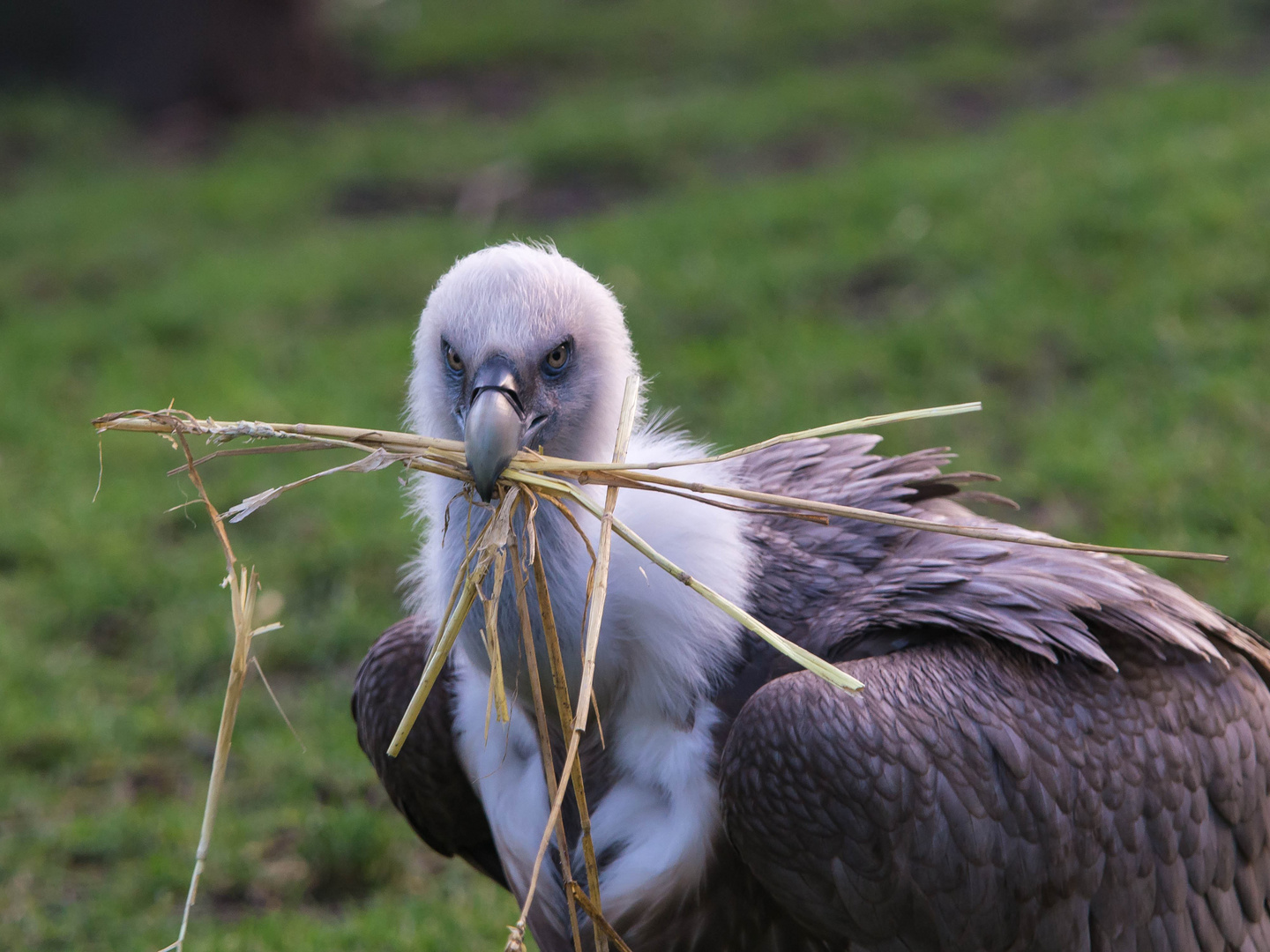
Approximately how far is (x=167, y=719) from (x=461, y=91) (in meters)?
8.53

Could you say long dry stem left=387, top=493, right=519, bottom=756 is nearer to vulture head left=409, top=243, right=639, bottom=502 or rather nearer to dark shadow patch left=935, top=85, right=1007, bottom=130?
vulture head left=409, top=243, right=639, bottom=502

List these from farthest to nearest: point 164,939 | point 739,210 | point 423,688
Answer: point 739,210 → point 164,939 → point 423,688

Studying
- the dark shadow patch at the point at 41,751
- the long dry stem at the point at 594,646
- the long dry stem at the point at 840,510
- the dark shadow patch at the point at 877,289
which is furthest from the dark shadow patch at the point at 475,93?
the long dry stem at the point at 840,510

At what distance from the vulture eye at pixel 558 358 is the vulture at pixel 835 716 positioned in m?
0.02

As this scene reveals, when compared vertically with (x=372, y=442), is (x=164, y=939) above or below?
below

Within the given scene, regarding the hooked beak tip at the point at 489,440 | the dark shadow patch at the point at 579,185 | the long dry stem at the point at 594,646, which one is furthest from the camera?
the dark shadow patch at the point at 579,185

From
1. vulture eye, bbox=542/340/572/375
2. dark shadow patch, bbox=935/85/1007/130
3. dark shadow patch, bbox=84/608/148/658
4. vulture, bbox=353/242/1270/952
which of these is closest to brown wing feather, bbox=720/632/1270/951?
vulture, bbox=353/242/1270/952

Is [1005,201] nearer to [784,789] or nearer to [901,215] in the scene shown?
[901,215]

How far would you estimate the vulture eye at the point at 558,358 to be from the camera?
3.24 meters

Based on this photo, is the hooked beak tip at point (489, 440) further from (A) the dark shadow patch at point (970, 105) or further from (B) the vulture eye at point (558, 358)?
(A) the dark shadow patch at point (970, 105)

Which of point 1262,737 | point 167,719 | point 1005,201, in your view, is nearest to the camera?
point 1262,737

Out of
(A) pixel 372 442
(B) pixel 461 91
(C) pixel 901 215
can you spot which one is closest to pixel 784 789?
(A) pixel 372 442

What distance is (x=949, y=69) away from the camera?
11.1m

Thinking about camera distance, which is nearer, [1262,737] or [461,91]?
[1262,737]
